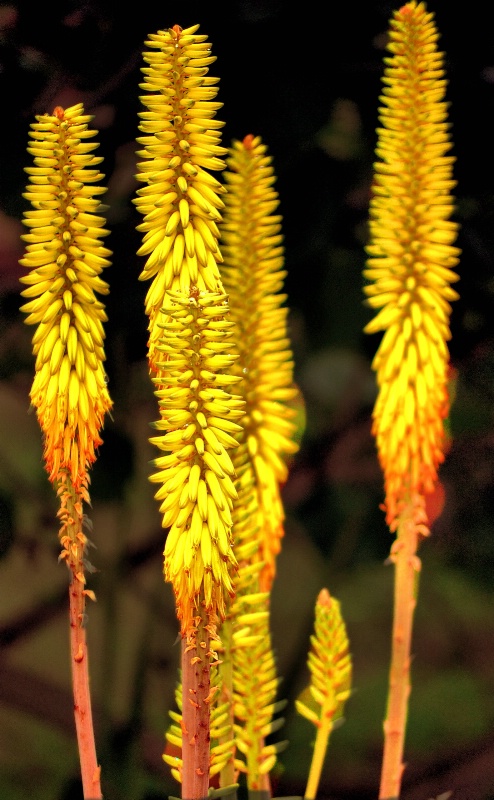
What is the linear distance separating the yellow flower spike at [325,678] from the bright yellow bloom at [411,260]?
0.10 m

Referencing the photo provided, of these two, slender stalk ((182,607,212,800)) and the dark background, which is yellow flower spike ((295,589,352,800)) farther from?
slender stalk ((182,607,212,800))

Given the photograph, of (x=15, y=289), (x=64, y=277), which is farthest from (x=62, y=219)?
(x=15, y=289)

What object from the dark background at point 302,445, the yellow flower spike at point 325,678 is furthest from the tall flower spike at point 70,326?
the yellow flower spike at point 325,678

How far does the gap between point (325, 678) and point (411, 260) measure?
0.38m

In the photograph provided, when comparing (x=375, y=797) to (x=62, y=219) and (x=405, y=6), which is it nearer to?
(x=62, y=219)

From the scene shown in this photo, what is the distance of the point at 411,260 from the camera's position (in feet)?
2.57

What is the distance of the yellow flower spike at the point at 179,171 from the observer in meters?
0.65

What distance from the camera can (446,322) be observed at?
81 centimetres

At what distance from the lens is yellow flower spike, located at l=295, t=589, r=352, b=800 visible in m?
0.82

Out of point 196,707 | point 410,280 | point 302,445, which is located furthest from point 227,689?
point 410,280

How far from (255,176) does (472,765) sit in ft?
2.02

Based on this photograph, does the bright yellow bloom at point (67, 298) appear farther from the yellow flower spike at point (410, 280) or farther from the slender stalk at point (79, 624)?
→ the yellow flower spike at point (410, 280)

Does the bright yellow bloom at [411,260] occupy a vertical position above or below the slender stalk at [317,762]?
above

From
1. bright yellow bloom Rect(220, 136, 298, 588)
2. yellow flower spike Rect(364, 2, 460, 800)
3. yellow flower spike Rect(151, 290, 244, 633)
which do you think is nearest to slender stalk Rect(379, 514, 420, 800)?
yellow flower spike Rect(364, 2, 460, 800)
